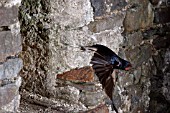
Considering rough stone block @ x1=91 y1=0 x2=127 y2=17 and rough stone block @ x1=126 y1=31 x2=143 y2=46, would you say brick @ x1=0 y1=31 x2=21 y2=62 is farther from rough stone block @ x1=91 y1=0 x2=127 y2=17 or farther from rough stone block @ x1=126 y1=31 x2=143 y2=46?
rough stone block @ x1=126 y1=31 x2=143 y2=46

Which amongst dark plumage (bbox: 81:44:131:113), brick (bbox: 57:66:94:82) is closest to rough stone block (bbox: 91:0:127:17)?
dark plumage (bbox: 81:44:131:113)

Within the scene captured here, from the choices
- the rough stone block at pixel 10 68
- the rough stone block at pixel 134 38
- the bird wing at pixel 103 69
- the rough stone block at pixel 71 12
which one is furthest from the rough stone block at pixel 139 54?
the rough stone block at pixel 10 68

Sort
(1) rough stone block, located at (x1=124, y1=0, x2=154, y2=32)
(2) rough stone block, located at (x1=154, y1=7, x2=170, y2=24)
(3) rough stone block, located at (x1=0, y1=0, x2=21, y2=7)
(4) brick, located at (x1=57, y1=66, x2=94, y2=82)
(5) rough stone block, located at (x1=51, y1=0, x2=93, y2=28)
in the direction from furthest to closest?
(2) rough stone block, located at (x1=154, y1=7, x2=170, y2=24) → (1) rough stone block, located at (x1=124, y1=0, x2=154, y2=32) → (4) brick, located at (x1=57, y1=66, x2=94, y2=82) → (5) rough stone block, located at (x1=51, y1=0, x2=93, y2=28) → (3) rough stone block, located at (x1=0, y1=0, x2=21, y2=7)

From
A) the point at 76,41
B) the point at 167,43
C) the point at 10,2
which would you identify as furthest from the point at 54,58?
the point at 167,43

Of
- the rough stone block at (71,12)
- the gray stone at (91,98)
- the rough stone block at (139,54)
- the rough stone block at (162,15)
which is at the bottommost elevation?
the gray stone at (91,98)

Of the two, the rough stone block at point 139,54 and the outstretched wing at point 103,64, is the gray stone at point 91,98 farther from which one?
the rough stone block at point 139,54

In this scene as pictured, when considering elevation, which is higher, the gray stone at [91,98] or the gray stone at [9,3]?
the gray stone at [9,3]

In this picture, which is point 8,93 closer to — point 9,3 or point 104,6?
point 9,3
